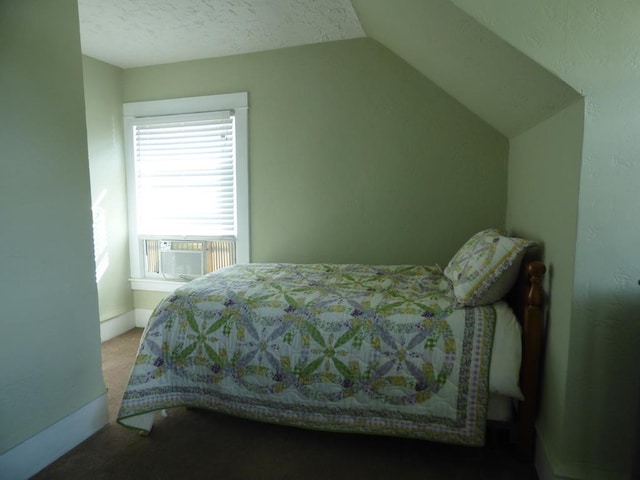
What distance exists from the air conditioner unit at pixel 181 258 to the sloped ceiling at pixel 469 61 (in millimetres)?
2280

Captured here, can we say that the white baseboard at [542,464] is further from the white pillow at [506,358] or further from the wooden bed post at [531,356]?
the white pillow at [506,358]

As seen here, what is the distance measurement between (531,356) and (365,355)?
691 millimetres

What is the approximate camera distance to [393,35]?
7.38ft

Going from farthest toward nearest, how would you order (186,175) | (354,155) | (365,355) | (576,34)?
(186,175)
(354,155)
(365,355)
(576,34)

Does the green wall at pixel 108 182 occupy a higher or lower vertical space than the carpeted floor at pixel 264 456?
higher

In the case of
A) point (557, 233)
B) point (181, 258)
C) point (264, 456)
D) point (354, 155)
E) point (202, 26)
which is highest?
point (202, 26)

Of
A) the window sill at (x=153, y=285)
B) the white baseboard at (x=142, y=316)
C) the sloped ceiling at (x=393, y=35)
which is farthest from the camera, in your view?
the white baseboard at (x=142, y=316)

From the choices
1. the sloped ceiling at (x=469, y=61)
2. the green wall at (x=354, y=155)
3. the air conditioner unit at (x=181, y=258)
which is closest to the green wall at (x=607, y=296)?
the sloped ceiling at (x=469, y=61)

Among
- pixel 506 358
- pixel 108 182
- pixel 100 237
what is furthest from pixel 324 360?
pixel 108 182

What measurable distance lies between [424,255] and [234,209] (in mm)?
1664

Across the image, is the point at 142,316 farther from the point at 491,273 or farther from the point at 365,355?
the point at 491,273

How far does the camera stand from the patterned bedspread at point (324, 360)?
1.53 m

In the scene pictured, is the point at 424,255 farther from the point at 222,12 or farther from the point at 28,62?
Result: the point at 28,62

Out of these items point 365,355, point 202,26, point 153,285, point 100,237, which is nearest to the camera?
point 365,355
